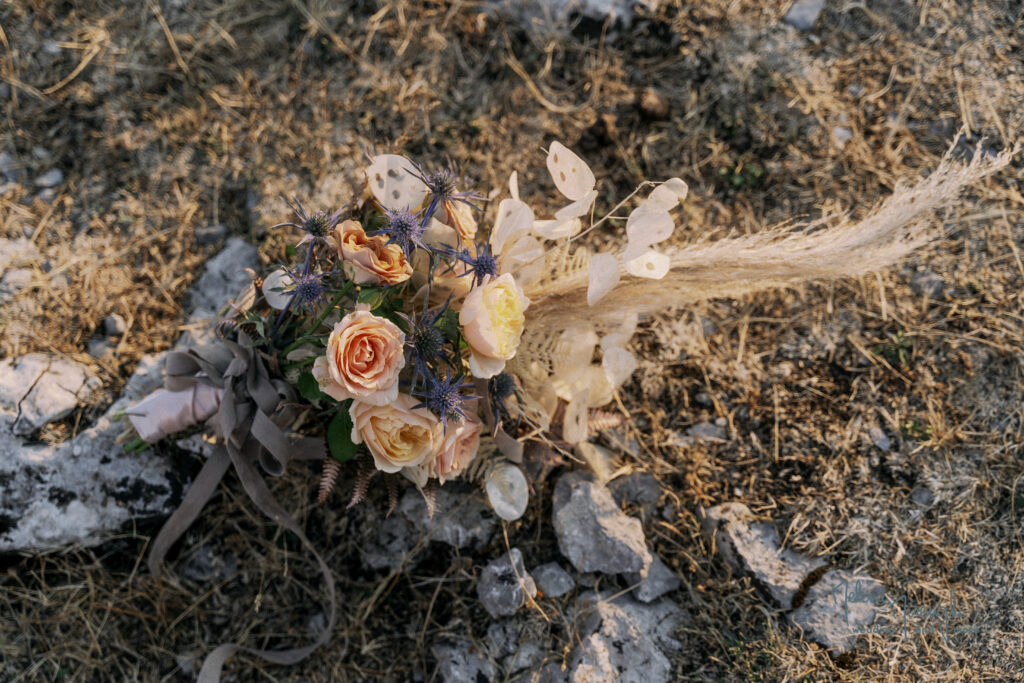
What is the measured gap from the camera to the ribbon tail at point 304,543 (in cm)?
208

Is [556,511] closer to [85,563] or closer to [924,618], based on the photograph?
[924,618]

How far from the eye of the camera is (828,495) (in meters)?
2.26

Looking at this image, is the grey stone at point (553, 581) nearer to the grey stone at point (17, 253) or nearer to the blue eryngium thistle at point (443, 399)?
the blue eryngium thistle at point (443, 399)

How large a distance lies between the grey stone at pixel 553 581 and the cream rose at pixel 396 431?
2.38 ft

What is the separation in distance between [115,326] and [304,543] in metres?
1.08

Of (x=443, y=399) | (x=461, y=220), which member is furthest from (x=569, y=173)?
(x=443, y=399)

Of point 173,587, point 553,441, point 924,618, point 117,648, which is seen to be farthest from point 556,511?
point 117,648

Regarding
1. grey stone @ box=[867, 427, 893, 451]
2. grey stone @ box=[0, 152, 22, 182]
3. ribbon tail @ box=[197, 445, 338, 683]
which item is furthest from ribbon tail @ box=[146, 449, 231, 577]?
grey stone @ box=[867, 427, 893, 451]

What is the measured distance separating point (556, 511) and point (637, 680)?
550mm

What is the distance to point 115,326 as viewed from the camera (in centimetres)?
248

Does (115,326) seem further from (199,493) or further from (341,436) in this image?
(341,436)

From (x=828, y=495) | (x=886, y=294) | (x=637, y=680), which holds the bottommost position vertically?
(x=637, y=680)

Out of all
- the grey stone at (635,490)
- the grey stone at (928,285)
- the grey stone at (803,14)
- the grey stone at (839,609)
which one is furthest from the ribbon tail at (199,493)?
the grey stone at (803,14)

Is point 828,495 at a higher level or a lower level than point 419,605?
higher
